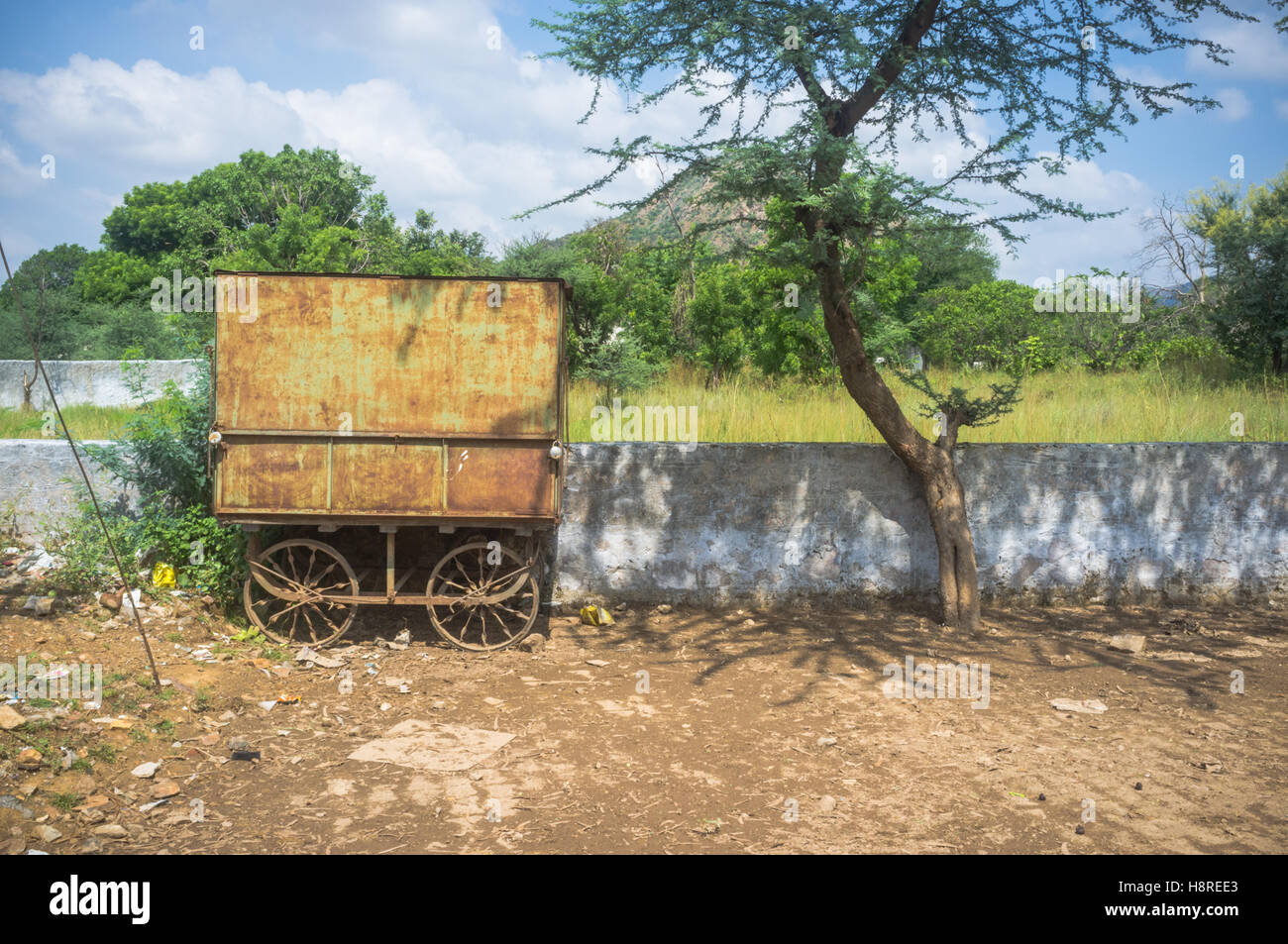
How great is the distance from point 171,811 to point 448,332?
383 cm

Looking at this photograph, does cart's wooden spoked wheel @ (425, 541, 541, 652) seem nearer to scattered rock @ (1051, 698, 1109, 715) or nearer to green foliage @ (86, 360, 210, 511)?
green foliage @ (86, 360, 210, 511)

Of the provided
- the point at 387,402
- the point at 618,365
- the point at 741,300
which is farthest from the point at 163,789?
the point at 741,300

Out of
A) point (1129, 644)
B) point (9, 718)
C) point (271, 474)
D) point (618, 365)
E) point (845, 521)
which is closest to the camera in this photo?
point (9, 718)

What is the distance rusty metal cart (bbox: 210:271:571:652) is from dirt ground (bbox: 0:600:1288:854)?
1270mm

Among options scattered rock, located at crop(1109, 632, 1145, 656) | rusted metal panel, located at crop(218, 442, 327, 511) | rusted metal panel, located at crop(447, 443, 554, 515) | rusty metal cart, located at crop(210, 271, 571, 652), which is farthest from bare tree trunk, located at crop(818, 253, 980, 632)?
rusted metal panel, located at crop(218, 442, 327, 511)

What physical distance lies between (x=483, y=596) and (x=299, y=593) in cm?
146

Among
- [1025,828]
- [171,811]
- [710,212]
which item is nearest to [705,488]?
[710,212]

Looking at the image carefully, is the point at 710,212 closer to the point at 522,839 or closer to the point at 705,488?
the point at 705,488

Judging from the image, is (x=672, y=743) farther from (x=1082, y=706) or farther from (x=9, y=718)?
(x=9, y=718)

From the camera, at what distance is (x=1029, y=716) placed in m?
6.22

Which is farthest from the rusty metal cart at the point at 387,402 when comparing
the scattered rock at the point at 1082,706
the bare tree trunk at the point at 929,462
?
the scattered rock at the point at 1082,706

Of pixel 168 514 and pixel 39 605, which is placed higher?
pixel 168 514

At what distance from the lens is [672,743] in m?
5.69

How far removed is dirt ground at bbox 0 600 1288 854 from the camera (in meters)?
4.43
